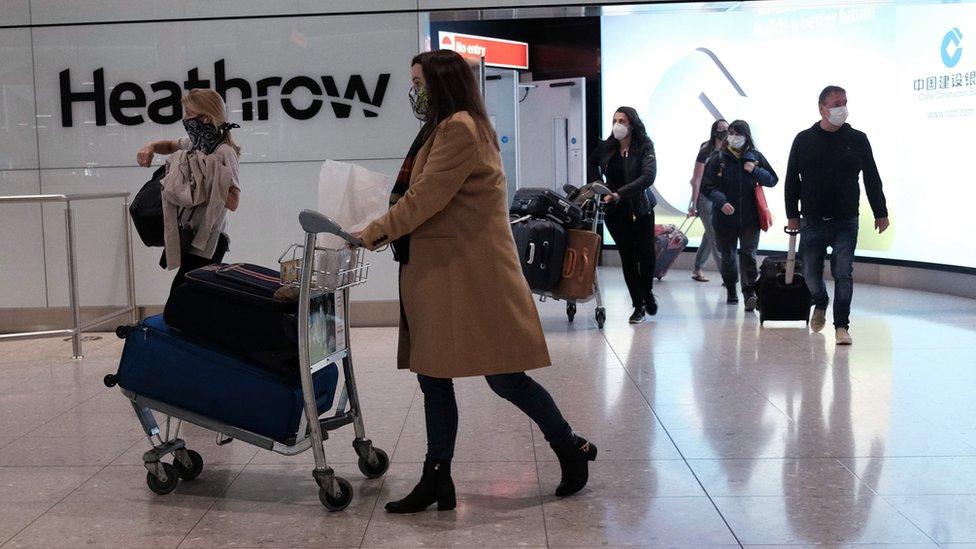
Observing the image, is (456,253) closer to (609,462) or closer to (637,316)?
(609,462)

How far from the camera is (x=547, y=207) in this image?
7570 mm

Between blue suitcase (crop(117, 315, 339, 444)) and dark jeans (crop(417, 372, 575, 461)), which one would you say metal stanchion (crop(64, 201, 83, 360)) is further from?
dark jeans (crop(417, 372, 575, 461))

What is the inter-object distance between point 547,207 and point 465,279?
160 inches

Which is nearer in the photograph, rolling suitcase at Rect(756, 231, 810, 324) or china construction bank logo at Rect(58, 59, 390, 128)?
rolling suitcase at Rect(756, 231, 810, 324)

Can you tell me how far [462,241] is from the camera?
11.7ft

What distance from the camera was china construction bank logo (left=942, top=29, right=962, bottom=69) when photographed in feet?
30.9

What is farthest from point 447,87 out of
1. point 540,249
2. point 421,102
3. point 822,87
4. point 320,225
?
point 822,87

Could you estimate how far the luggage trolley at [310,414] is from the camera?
11.5 ft

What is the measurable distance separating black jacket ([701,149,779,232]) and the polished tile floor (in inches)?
85.1

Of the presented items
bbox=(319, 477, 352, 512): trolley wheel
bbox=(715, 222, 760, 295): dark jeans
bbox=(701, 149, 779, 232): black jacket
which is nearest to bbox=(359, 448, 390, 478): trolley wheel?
bbox=(319, 477, 352, 512): trolley wheel

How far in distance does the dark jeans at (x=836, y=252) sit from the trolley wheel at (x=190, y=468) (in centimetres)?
426

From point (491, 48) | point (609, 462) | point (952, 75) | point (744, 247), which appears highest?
point (491, 48)

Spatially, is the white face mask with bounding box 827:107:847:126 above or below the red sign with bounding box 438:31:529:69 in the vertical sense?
below

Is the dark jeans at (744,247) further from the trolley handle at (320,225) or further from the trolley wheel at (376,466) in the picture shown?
the trolley handle at (320,225)
